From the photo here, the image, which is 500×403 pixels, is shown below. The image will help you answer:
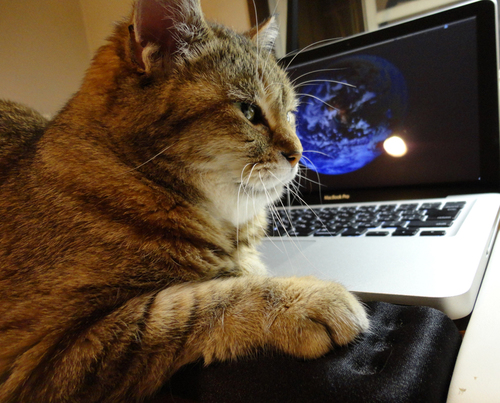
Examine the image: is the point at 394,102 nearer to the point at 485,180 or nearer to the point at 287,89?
the point at 485,180

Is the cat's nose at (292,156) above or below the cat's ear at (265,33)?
below

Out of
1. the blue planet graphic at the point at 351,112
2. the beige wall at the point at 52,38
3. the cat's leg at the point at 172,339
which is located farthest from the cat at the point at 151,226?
the beige wall at the point at 52,38

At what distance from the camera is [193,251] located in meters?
0.54

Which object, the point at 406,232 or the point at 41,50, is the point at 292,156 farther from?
the point at 41,50

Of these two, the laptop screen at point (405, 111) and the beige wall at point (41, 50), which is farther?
the beige wall at point (41, 50)

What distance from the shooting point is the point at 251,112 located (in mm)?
591

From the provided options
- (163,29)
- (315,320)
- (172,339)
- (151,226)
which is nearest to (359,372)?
(315,320)

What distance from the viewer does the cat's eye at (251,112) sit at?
58cm

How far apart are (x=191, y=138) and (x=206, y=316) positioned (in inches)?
10.7

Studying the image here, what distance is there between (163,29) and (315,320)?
51 cm

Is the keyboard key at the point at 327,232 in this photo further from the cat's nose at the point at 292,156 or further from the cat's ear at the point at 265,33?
the cat's ear at the point at 265,33

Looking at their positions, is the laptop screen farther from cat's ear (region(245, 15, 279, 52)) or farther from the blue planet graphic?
cat's ear (region(245, 15, 279, 52))

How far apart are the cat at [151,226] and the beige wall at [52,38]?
3.54ft

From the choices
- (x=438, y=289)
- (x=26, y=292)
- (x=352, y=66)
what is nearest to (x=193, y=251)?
(x=26, y=292)
